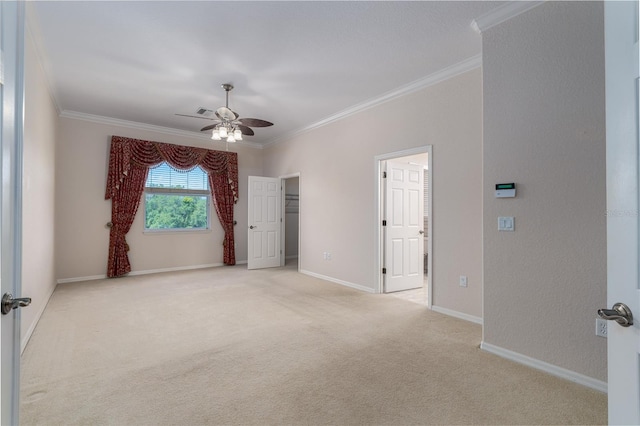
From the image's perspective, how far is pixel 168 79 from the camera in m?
3.92

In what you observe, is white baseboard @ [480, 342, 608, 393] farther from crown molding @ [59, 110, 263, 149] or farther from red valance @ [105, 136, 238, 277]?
crown molding @ [59, 110, 263, 149]

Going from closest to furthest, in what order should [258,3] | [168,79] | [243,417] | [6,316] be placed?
[6,316], [243,417], [258,3], [168,79]

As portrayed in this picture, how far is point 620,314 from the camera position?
0.94m

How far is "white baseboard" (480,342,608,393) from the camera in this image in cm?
213

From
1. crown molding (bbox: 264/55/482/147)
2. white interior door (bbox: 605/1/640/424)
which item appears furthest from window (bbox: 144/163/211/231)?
white interior door (bbox: 605/1/640/424)

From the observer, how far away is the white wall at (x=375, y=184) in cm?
348

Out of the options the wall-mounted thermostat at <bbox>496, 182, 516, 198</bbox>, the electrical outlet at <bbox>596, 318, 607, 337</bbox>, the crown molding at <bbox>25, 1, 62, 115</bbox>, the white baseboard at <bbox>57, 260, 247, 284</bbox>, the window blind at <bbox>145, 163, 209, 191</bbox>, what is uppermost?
the crown molding at <bbox>25, 1, 62, 115</bbox>

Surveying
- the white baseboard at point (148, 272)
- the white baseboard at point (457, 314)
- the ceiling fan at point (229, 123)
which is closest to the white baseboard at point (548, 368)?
the white baseboard at point (457, 314)

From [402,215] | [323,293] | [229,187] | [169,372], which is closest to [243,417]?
[169,372]

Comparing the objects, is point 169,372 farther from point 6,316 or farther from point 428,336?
point 428,336

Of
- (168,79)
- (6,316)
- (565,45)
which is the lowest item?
(6,316)

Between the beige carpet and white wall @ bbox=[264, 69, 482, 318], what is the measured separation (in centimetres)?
78

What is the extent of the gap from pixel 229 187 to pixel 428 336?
17.3 feet

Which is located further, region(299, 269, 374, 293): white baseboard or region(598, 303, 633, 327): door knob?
region(299, 269, 374, 293): white baseboard
